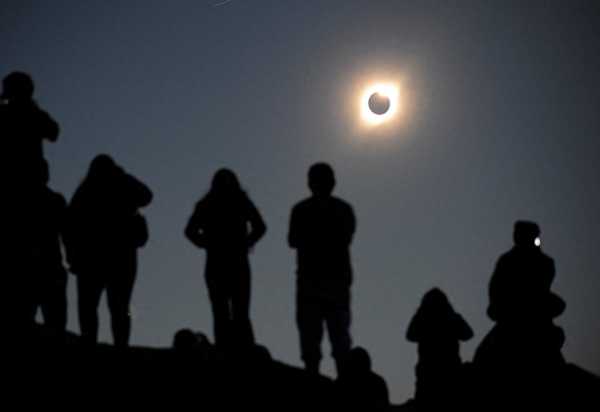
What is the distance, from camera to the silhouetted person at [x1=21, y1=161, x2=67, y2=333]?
909 centimetres

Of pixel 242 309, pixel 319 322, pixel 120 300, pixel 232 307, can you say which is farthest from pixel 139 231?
pixel 319 322

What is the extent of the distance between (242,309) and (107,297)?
1653 millimetres

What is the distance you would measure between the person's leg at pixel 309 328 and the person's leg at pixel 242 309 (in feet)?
2.09

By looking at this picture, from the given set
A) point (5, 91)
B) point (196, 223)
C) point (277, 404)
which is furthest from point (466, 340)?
point (5, 91)

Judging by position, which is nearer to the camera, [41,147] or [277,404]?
[277,404]

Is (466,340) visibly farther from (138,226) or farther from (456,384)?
(138,226)

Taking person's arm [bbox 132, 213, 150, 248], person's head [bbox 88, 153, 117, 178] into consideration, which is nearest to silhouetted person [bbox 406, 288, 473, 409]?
person's arm [bbox 132, 213, 150, 248]

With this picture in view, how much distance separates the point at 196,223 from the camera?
10.0 meters

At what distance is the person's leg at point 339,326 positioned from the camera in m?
9.96

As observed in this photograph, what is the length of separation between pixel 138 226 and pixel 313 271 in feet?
7.29

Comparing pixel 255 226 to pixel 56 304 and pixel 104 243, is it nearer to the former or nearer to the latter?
pixel 104 243

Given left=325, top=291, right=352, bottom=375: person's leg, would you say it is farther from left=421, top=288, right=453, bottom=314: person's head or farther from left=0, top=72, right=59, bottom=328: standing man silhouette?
left=0, top=72, right=59, bottom=328: standing man silhouette

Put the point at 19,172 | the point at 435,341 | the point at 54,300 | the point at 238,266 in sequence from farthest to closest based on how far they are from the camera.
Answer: the point at 54,300
the point at 435,341
the point at 238,266
the point at 19,172

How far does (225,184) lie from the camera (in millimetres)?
9953
